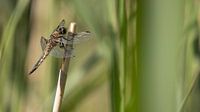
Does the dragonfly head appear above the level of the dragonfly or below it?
above

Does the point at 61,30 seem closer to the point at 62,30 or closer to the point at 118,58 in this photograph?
the point at 62,30

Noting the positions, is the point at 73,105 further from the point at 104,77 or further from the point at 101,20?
the point at 101,20

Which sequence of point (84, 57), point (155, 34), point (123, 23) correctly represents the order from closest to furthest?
point (155, 34) < point (123, 23) < point (84, 57)

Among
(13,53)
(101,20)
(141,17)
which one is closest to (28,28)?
(13,53)

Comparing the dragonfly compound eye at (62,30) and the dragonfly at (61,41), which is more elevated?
the dragonfly compound eye at (62,30)

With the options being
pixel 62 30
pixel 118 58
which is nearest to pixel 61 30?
pixel 62 30

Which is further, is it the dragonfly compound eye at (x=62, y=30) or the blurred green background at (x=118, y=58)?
the dragonfly compound eye at (x=62, y=30)

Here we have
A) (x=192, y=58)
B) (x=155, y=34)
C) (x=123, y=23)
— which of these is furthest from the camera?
(x=192, y=58)

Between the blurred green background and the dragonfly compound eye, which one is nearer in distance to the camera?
the blurred green background
